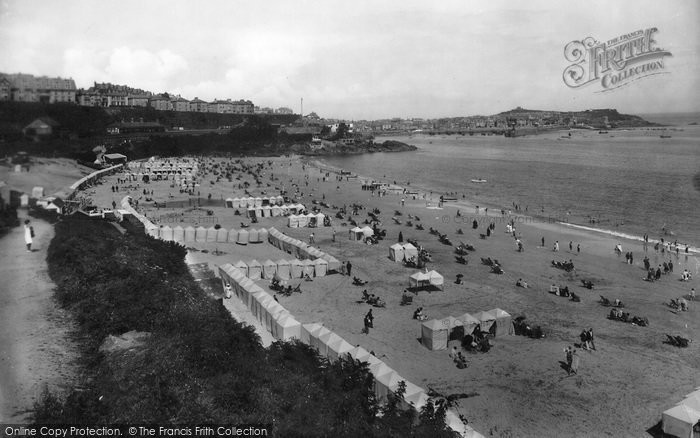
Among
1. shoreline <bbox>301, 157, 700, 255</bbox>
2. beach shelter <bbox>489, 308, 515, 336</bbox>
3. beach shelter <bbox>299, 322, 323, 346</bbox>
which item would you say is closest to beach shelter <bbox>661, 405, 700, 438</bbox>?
beach shelter <bbox>489, 308, 515, 336</bbox>

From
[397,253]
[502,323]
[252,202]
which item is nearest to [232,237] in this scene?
[397,253]

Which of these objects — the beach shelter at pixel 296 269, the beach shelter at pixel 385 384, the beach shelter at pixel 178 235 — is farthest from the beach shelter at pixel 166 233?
the beach shelter at pixel 385 384

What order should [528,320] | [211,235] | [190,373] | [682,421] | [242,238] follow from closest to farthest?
[190,373]
[682,421]
[528,320]
[211,235]
[242,238]

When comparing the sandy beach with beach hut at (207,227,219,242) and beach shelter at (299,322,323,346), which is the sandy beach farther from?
beach shelter at (299,322,323,346)

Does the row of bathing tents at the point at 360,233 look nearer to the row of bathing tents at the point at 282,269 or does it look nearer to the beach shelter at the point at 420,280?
the row of bathing tents at the point at 282,269

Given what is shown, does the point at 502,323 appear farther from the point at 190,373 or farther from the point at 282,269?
the point at 190,373

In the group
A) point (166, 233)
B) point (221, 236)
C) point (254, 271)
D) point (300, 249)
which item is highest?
point (166, 233)

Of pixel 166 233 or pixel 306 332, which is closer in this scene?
pixel 306 332
